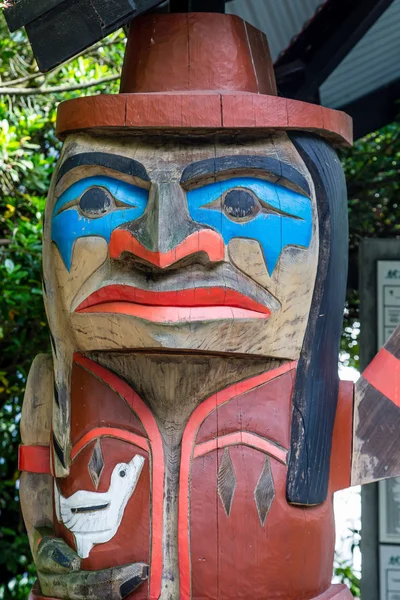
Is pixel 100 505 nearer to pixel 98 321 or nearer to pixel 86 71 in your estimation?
pixel 98 321

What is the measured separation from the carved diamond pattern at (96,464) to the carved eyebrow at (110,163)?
2.86ft

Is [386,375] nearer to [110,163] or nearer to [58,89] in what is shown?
[110,163]

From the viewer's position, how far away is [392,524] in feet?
14.1

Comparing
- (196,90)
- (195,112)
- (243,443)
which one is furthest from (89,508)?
(196,90)

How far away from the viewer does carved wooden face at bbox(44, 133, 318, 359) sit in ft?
9.45

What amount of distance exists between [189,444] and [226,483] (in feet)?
0.55

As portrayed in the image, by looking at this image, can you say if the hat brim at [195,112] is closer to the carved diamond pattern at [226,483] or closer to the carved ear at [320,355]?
the carved ear at [320,355]

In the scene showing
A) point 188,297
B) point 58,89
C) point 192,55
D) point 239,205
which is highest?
point 58,89

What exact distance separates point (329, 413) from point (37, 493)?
1095 millimetres

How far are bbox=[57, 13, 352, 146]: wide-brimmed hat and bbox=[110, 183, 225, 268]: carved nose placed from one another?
24 centimetres

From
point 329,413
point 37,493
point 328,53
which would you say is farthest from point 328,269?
point 328,53

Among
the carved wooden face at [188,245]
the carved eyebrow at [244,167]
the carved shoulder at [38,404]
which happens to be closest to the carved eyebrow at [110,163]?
the carved wooden face at [188,245]

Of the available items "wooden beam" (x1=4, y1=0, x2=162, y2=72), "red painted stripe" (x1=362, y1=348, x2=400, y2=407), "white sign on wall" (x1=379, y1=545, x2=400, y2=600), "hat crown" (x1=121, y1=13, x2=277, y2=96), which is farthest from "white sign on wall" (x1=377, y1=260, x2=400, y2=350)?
"wooden beam" (x1=4, y1=0, x2=162, y2=72)

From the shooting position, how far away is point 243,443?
2996 mm
